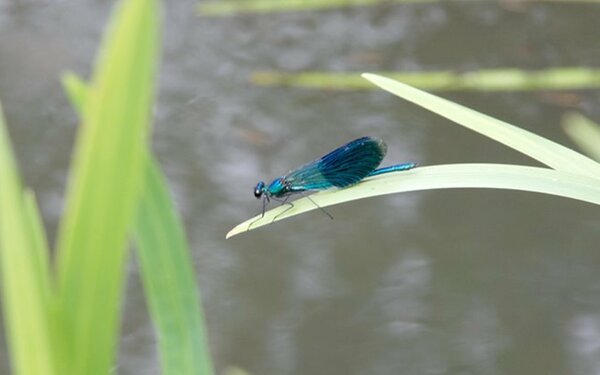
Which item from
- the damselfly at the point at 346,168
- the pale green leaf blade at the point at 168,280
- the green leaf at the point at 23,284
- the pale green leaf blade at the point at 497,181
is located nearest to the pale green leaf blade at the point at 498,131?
the pale green leaf blade at the point at 497,181

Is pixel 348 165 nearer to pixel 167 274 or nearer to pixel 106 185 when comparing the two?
pixel 167 274

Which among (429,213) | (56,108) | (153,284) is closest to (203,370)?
(153,284)

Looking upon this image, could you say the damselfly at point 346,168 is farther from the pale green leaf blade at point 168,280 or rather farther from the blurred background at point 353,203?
the blurred background at point 353,203

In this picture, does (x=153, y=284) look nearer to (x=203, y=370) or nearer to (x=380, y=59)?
(x=203, y=370)

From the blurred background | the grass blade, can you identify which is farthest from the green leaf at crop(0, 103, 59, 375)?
the grass blade

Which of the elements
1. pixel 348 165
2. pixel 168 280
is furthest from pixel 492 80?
pixel 168 280
